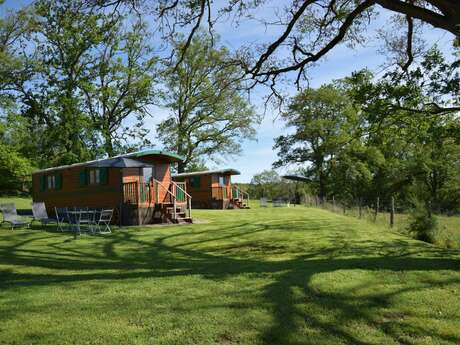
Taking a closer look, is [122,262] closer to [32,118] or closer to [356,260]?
[356,260]

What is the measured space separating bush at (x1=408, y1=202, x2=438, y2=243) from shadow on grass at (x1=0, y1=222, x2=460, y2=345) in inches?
141

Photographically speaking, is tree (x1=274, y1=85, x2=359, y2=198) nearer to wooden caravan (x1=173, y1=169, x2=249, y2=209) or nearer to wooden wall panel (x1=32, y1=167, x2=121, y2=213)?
wooden caravan (x1=173, y1=169, x2=249, y2=209)

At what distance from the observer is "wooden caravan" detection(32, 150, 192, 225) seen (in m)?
17.5

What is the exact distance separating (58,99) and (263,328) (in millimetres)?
28622

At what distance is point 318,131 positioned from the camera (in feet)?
136

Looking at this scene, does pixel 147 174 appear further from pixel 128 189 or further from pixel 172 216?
pixel 172 216

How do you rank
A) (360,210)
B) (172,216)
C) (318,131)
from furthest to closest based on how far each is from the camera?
1. (318,131)
2. (360,210)
3. (172,216)

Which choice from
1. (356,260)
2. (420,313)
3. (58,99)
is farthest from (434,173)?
Result: (420,313)

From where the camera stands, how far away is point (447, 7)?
22.3 ft

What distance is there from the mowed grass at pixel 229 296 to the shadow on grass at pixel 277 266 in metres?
0.02

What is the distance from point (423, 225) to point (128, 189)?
11.2 m

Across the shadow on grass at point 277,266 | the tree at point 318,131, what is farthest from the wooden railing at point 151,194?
the tree at point 318,131

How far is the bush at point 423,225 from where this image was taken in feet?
48.3

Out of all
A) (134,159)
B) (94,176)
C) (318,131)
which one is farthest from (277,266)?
(318,131)
